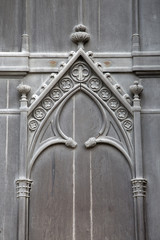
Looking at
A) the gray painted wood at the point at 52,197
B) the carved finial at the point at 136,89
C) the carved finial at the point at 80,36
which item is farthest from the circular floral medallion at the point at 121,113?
the carved finial at the point at 80,36

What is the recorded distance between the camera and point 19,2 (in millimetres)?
10039

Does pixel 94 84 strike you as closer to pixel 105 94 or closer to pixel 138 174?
pixel 105 94

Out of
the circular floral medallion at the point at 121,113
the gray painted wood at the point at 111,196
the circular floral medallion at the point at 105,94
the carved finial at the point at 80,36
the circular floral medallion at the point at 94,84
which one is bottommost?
the gray painted wood at the point at 111,196

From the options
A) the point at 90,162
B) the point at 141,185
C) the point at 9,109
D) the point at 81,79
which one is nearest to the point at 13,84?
the point at 9,109

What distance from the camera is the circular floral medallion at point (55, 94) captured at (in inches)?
376

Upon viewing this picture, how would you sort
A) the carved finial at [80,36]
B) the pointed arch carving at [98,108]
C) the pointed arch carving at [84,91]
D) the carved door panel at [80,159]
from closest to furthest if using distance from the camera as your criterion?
Answer: the carved door panel at [80,159], the pointed arch carving at [98,108], the pointed arch carving at [84,91], the carved finial at [80,36]

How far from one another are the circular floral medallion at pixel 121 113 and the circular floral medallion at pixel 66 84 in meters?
0.80

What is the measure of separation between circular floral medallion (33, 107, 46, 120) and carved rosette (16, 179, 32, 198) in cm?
96

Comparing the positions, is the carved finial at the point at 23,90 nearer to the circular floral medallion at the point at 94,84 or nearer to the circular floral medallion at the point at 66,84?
the circular floral medallion at the point at 66,84

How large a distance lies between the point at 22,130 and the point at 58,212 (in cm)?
129

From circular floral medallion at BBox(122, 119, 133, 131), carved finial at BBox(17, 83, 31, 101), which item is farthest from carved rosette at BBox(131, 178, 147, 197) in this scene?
carved finial at BBox(17, 83, 31, 101)

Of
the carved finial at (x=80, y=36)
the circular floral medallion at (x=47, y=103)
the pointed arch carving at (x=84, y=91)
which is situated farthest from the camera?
the carved finial at (x=80, y=36)

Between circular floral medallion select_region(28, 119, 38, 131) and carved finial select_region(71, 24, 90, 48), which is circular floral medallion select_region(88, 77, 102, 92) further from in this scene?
circular floral medallion select_region(28, 119, 38, 131)

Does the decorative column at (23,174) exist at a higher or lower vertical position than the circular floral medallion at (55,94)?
lower
